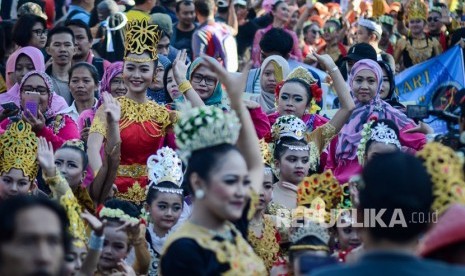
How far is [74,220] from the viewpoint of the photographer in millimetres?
7898

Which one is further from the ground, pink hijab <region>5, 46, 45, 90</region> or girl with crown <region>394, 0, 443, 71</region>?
girl with crown <region>394, 0, 443, 71</region>

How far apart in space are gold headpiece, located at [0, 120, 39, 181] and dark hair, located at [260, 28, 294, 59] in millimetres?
4316

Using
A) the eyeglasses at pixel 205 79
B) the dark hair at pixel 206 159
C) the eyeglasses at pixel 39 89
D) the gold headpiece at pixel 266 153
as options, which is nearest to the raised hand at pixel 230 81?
the dark hair at pixel 206 159

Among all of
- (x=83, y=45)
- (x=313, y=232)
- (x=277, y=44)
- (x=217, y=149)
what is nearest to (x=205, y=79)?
(x=277, y=44)

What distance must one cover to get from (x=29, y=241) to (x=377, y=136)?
5.11m

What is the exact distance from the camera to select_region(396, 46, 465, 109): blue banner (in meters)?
14.7

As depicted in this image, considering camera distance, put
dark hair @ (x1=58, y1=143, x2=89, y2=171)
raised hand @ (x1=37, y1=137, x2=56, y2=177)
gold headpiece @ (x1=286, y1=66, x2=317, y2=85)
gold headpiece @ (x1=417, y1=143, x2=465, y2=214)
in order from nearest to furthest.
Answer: gold headpiece @ (x1=417, y1=143, x2=465, y2=214), raised hand @ (x1=37, y1=137, x2=56, y2=177), dark hair @ (x1=58, y1=143, x2=89, y2=171), gold headpiece @ (x1=286, y1=66, x2=317, y2=85)

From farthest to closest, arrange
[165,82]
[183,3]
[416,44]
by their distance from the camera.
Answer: [416,44] → [183,3] → [165,82]

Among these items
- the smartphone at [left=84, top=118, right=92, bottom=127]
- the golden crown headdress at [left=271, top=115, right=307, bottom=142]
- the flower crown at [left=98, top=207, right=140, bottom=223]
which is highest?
the smartphone at [left=84, top=118, right=92, bottom=127]

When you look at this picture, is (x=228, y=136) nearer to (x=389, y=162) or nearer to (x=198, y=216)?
(x=198, y=216)

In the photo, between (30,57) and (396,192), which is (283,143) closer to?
(30,57)

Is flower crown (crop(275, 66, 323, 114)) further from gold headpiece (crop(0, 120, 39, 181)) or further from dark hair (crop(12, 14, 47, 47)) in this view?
gold headpiece (crop(0, 120, 39, 181))

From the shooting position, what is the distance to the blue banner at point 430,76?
48.1ft

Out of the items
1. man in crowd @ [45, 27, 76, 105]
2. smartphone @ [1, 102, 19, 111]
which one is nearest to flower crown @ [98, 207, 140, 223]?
smartphone @ [1, 102, 19, 111]
